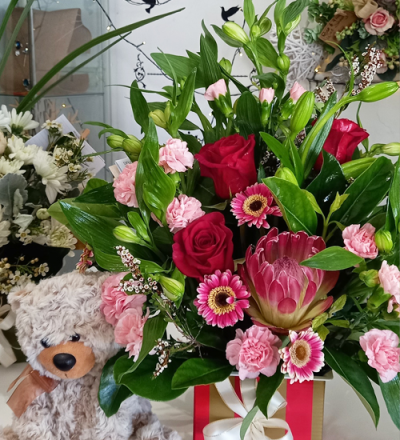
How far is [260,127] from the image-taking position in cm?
48

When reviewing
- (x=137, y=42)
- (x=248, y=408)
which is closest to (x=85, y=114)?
(x=137, y=42)

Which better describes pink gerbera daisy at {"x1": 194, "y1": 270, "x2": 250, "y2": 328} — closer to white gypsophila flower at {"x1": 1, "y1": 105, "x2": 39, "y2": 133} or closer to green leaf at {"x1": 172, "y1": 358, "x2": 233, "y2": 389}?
green leaf at {"x1": 172, "y1": 358, "x2": 233, "y2": 389}

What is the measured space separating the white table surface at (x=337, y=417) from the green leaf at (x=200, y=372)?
0.21 meters

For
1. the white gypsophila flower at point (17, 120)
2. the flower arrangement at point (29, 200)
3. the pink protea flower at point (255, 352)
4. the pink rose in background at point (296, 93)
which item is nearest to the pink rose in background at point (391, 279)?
the pink protea flower at point (255, 352)

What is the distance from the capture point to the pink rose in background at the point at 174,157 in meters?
0.40

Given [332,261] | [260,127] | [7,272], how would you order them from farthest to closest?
[7,272] < [260,127] < [332,261]

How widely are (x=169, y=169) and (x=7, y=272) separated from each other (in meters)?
0.40

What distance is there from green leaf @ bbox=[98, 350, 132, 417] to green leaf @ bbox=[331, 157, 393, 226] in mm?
282

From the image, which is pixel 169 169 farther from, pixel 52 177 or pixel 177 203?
pixel 52 177

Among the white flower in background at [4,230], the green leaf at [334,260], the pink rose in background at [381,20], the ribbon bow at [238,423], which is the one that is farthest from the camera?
the pink rose in background at [381,20]

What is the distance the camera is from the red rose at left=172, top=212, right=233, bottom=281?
1.23 feet

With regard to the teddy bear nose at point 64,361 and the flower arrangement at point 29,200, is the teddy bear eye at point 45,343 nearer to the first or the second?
the teddy bear nose at point 64,361

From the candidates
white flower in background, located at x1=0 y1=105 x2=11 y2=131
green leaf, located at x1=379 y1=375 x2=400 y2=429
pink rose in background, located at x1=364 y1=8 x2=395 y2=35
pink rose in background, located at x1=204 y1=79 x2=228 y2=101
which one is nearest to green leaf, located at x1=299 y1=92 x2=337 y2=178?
pink rose in background, located at x1=204 y1=79 x2=228 y2=101

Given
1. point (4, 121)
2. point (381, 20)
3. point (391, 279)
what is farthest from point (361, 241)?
point (381, 20)
